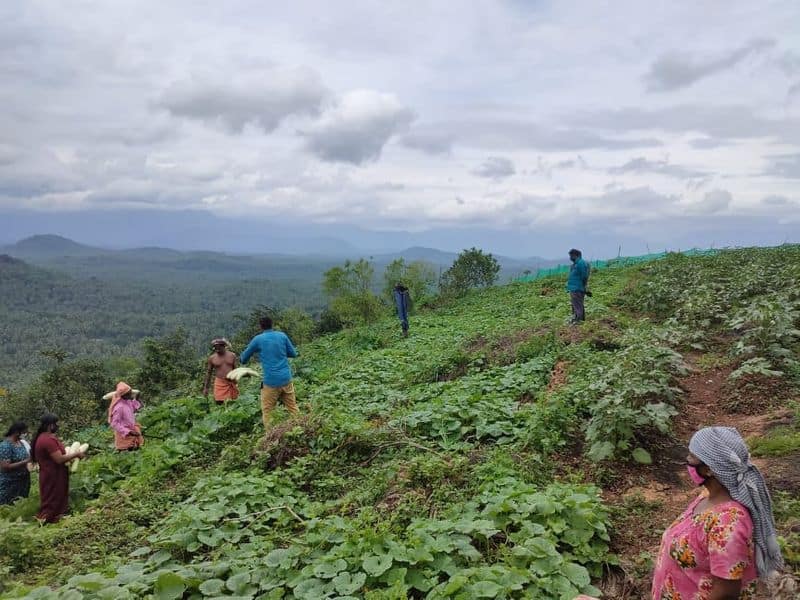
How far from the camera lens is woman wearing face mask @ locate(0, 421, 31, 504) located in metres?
7.34

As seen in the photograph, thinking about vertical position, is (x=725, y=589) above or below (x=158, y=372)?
above

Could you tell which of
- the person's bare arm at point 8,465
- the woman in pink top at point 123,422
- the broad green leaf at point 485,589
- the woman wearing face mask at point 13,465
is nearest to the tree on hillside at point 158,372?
the woman in pink top at point 123,422

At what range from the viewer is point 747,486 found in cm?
240

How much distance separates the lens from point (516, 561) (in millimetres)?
3727

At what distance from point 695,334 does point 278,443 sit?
7.73 meters

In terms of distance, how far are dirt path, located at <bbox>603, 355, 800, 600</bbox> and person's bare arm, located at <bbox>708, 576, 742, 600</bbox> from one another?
495mm

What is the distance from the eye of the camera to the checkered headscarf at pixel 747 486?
7.82 feet

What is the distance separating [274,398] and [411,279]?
25054 mm

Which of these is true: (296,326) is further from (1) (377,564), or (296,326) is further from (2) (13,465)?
(1) (377,564)

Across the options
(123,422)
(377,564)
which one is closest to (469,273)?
(123,422)

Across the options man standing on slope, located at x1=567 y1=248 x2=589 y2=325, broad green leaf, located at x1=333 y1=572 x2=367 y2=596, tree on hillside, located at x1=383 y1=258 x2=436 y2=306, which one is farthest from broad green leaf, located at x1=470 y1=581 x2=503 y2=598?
tree on hillside, located at x1=383 y1=258 x2=436 y2=306

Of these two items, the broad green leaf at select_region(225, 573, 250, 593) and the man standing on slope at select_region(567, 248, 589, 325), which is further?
the man standing on slope at select_region(567, 248, 589, 325)

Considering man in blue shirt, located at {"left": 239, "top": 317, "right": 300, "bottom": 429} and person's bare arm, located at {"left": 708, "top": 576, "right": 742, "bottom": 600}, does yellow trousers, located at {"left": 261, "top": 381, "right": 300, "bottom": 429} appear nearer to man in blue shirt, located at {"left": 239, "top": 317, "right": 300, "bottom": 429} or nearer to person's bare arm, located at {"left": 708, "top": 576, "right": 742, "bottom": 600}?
man in blue shirt, located at {"left": 239, "top": 317, "right": 300, "bottom": 429}

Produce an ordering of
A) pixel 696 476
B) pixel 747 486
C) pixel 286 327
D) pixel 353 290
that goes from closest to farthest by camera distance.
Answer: pixel 747 486 < pixel 696 476 < pixel 353 290 < pixel 286 327
